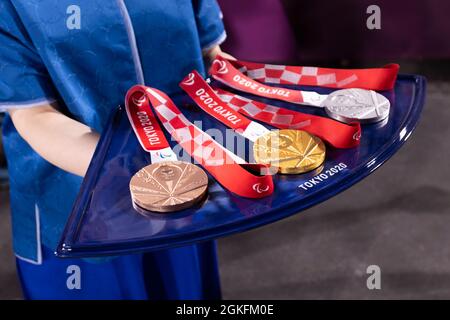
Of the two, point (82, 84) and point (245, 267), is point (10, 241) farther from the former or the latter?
point (82, 84)

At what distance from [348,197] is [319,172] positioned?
1.30 m

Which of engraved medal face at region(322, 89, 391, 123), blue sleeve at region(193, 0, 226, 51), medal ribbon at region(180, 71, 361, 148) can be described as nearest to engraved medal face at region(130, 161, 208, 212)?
medal ribbon at region(180, 71, 361, 148)

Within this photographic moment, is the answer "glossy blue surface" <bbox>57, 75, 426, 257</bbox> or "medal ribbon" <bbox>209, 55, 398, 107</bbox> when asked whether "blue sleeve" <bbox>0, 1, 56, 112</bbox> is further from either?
"medal ribbon" <bbox>209, 55, 398, 107</bbox>

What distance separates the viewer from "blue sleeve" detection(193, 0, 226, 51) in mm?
985

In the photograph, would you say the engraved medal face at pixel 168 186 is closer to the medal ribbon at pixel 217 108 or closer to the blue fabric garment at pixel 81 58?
the medal ribbon at pixel 217 108

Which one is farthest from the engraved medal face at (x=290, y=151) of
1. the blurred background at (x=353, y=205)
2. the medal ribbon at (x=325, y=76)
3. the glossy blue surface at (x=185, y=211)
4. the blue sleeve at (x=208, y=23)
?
the blurred background at (x=353, y=205)

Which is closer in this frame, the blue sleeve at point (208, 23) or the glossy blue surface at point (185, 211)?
the glossy blue surface at point (185, 211)

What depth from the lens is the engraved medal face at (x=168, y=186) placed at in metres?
0.67

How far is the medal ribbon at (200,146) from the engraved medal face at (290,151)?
26mm

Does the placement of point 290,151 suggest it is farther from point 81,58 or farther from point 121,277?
point 121,277

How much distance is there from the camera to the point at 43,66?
88 centimetres

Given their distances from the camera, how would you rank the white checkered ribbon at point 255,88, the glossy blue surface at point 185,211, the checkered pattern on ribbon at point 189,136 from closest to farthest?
the glossy blue surface at point 185,211
the checkered pattern on ribbon at point 189,136
the white checkered ribbon at point 255,88

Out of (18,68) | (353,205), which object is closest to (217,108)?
(18,68)

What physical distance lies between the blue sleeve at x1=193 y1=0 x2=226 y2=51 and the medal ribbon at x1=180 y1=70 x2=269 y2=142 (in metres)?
0.13
